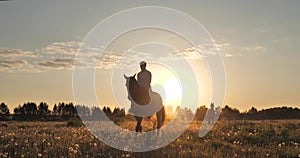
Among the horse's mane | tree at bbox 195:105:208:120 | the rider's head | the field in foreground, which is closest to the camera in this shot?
the field in foreground

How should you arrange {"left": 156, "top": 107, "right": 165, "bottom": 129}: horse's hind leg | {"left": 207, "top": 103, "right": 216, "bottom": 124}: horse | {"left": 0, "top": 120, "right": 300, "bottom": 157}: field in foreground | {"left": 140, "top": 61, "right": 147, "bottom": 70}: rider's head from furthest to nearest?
{"left": 207, "top": 103, "right": 216, "bottom": 124}: horse < {"left": 156, "top": 107, "right": 165, "bottom": 129}: horse's hind leg < {"left": 140, "top": 61, "right": 147, "bottom": 70}: rider's head < {"left": 0, "top": 120, "right": 300, "bottom": 157}: field in foreground

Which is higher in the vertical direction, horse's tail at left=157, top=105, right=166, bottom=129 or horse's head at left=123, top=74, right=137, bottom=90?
horse's head at left=123, top=74, right=137, bottom=90

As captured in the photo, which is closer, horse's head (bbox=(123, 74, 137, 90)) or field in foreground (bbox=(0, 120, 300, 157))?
field in foreground (bbox=(0, 120, 300, 157))

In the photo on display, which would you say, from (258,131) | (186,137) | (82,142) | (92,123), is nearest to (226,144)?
(186,137)

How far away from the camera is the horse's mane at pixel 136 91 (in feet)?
34.4

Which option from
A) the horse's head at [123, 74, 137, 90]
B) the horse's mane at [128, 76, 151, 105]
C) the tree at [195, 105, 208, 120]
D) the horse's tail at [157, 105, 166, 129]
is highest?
the horse's head at [123, 74, 137, 90]

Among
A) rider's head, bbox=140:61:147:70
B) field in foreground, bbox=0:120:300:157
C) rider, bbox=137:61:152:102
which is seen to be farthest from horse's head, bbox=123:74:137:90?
field in foreground, bbox=0:120:300:157

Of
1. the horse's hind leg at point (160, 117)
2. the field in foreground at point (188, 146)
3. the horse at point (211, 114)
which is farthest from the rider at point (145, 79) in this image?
the horse at point (211, 114)

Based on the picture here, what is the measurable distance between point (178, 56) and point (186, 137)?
220 centimetres

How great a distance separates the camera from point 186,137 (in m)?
11.1

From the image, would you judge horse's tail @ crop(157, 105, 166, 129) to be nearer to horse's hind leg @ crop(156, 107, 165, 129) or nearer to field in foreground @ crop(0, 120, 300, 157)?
horse's hind leg @ crop(156, 107, 165, 129)

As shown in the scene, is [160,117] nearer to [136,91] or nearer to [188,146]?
[136,91]

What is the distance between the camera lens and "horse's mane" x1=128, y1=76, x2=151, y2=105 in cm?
1048

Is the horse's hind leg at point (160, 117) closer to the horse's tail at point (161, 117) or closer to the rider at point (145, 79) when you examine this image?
the horse's tail at point (161, 117)
